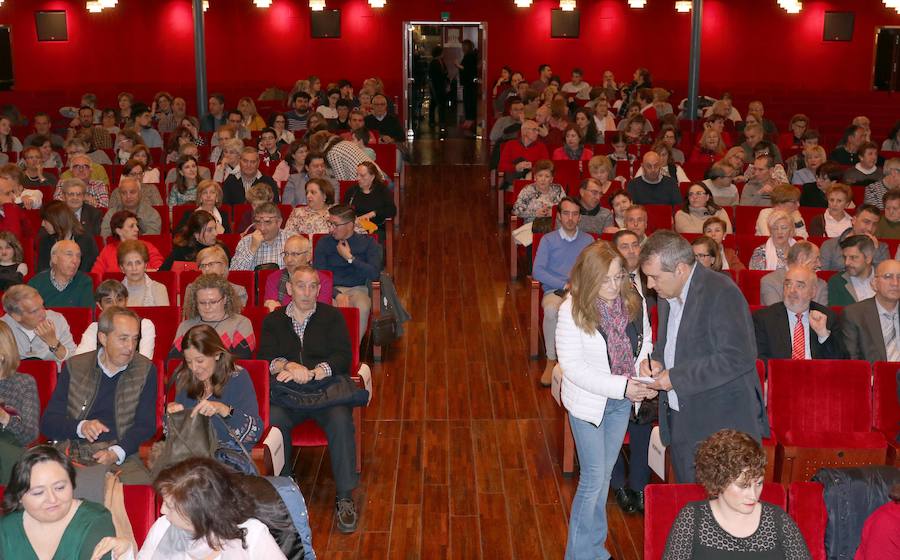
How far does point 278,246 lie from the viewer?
712cm

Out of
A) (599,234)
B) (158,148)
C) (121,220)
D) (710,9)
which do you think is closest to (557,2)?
(710,9)

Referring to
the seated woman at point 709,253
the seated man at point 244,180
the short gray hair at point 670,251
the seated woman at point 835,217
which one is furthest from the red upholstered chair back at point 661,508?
the seated man at point 244,180

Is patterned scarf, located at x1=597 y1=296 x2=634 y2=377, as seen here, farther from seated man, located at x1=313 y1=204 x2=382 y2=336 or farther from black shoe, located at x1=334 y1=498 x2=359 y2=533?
seated man, located at x1=313 y1=204 x2=382 y2=336

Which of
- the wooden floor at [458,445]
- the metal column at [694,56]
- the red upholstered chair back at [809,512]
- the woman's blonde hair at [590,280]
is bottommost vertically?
the wooden floor at [458,445]

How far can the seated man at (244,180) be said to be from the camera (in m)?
9.00

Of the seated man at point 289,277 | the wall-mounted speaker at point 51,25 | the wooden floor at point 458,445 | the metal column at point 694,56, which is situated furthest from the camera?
the wall-mounted speaker at point 51,25

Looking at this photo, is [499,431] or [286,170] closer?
[499,431]

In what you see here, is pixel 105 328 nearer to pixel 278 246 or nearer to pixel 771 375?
pixel 278 246

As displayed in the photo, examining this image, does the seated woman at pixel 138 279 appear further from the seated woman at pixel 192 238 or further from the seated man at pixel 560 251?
the seated man at pixel 560 251

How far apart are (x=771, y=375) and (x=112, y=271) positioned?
4049 mm

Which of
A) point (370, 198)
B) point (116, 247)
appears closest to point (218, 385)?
point (116, 247)

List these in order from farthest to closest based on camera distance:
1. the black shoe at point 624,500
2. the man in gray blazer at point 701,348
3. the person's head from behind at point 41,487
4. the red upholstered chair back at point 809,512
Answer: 1. the black shoe at point 624,500
2. the man in gray blazer at point 701,348
3. the red upholstered chair back at point 809,512
4. the person's head from behind at point 41,487

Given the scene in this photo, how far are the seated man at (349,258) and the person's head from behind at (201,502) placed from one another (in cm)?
364

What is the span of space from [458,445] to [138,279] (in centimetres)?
209
